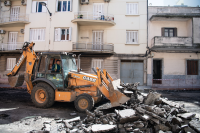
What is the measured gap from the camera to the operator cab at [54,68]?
21.0 ft

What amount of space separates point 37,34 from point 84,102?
13.4 m

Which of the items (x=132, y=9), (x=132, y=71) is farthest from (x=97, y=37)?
(x=132, y=71)

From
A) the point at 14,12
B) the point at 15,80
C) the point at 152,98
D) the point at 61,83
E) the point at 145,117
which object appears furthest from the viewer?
the point at 14,12

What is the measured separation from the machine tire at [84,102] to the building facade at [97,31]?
32.4 ft

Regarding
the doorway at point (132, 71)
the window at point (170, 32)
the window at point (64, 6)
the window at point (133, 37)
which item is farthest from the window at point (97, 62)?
the window at point (170, 32)

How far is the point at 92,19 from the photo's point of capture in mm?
16125

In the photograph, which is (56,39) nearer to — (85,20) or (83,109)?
(85,20)

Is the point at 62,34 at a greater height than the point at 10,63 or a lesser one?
greater

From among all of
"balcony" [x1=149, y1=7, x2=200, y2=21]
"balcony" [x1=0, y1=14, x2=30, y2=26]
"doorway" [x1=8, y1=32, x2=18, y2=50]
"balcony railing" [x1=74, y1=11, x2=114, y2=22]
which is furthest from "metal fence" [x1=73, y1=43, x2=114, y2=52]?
"doorway" [x1=8, y1=32, x2=18, y2=50]

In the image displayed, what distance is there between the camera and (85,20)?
15367 mm

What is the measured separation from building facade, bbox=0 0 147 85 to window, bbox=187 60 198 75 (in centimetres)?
518

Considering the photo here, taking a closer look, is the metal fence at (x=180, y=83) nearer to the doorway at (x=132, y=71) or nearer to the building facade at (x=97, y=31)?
the building facade at (x=97, y=31)

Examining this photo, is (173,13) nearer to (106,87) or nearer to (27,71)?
(106,87)

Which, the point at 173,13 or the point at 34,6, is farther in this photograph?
the point at 34,6
